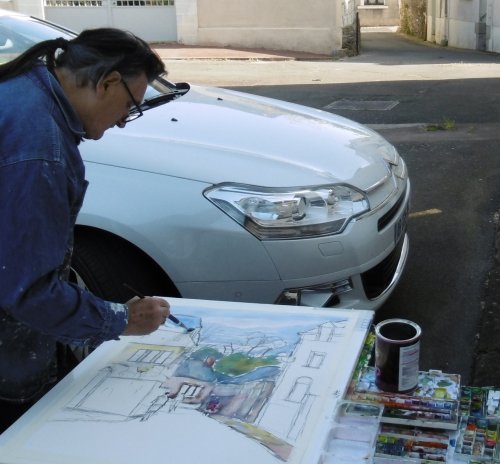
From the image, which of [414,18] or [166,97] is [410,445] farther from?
[414,18]

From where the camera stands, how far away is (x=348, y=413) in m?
1.89

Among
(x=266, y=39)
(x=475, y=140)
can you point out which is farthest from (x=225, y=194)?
(x=266, y=39)

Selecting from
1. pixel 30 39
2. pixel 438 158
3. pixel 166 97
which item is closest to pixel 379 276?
pixel 166 97

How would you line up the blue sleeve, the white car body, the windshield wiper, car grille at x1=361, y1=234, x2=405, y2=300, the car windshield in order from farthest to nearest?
the car windshield < the windshield wiper < car grille at x1=361, y1=234, x2=405, y2=300 < the white car body < the blue sleeve

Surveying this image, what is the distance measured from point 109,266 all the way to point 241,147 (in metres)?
0.81

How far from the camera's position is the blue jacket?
1658 mm

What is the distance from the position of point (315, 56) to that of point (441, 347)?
15.3m

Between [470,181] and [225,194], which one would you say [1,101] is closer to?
[225,194]

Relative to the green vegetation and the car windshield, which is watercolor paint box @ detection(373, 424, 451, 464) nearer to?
the green vegetation

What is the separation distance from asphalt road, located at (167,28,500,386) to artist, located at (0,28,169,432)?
7.78 feet

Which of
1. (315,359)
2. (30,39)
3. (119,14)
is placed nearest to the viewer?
(315,359)

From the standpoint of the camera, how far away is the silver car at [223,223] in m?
3.32

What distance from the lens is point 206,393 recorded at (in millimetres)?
2021

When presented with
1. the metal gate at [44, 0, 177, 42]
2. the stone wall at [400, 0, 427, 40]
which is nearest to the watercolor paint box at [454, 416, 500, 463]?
the metal gate at [44, 0, 177, 42]
